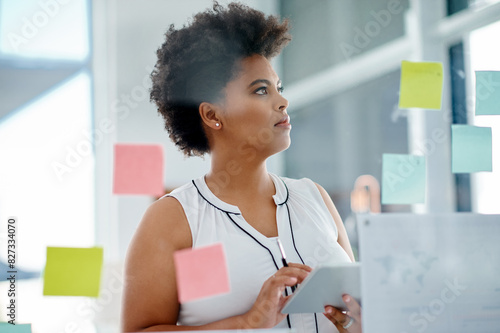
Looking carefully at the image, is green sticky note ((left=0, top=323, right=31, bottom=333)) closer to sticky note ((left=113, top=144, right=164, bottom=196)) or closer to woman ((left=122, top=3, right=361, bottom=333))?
woman ((left=122, top=3, right=361, bottom=333))

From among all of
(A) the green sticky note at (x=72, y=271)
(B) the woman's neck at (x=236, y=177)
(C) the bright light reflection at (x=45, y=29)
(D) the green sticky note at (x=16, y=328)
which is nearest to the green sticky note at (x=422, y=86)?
(B) the woman's neck at (x=236, y=177)

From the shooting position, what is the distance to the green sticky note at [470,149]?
126 cm

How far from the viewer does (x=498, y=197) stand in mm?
1682

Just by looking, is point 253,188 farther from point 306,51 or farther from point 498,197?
point 306,51

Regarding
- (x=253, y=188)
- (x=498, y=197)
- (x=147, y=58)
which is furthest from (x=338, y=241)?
(x=147, y=58)

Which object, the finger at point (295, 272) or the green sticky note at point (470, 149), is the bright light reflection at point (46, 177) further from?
the green sticky note at point (470, 149)

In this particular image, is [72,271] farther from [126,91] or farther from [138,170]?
[126,91]

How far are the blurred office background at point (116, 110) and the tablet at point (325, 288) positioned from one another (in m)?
0.63

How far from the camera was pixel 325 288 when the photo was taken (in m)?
0.87

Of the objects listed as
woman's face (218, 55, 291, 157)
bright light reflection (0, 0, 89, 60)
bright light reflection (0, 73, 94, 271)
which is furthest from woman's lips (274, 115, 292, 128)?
bright light reflection (0, 0, 89, 60)

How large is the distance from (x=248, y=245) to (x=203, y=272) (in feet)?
0.63

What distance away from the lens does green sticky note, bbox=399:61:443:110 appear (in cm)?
124

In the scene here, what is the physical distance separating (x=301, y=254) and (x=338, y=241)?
157 mm

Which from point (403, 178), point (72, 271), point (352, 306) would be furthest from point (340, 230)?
point (72, 271)
